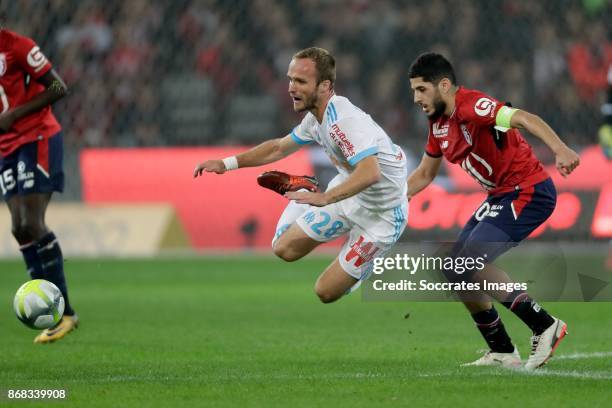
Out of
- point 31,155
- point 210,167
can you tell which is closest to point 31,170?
point 31,155

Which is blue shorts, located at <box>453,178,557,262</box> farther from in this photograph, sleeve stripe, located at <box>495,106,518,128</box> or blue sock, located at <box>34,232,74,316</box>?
blue sock, located at <box>34,232,74,316</box>

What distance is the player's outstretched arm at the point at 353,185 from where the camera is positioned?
678 cm

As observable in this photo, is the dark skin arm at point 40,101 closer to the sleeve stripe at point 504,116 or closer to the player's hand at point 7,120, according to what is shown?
the player's hand at point 7,120

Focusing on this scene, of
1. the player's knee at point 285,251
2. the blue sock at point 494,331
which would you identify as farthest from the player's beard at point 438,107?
the player's knee at point 285,251

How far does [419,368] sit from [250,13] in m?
11.9

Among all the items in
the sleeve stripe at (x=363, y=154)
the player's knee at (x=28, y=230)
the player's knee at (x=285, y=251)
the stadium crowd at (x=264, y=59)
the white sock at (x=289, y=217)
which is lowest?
the stadium crowd at (x=264, y=59)

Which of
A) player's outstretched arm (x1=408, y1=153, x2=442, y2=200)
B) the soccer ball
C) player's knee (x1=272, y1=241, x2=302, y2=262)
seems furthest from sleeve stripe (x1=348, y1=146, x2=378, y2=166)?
the soccer ball

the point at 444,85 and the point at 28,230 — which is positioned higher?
the point at 444,85

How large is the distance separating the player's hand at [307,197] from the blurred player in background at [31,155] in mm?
2834

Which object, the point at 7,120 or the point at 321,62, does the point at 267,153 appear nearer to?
the point at 321,62

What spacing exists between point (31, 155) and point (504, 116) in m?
3.81

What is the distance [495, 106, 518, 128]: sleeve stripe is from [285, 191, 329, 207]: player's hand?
1129mm

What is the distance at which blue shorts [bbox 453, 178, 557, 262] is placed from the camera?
287 inches

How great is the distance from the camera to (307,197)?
6.75 m
